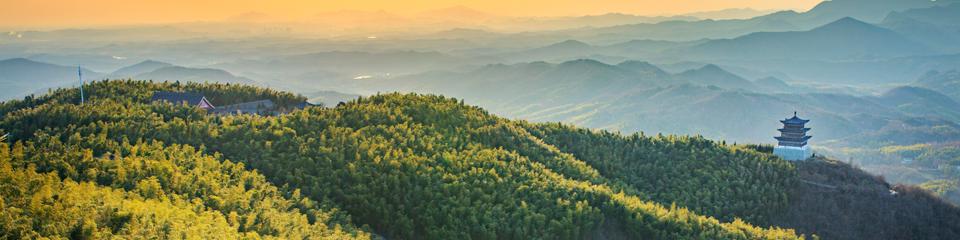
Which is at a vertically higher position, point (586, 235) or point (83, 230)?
point (83, 230)

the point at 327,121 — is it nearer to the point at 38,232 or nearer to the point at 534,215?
the point at 534,215

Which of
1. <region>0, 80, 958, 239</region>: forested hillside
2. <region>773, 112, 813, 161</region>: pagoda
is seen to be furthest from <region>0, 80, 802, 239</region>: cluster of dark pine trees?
<region>773, 112, 813, 161</region>: pagoda

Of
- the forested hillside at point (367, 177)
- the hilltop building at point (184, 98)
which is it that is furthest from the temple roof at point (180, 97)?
the forested hillside at point (367, 177)

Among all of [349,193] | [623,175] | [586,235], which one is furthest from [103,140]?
[623,175]

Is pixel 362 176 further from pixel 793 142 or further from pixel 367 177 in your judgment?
pixel 793 142

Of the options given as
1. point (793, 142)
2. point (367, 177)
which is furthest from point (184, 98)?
point (793, 142)

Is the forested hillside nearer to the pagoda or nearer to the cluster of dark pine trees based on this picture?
the cluster of dark pine trees
